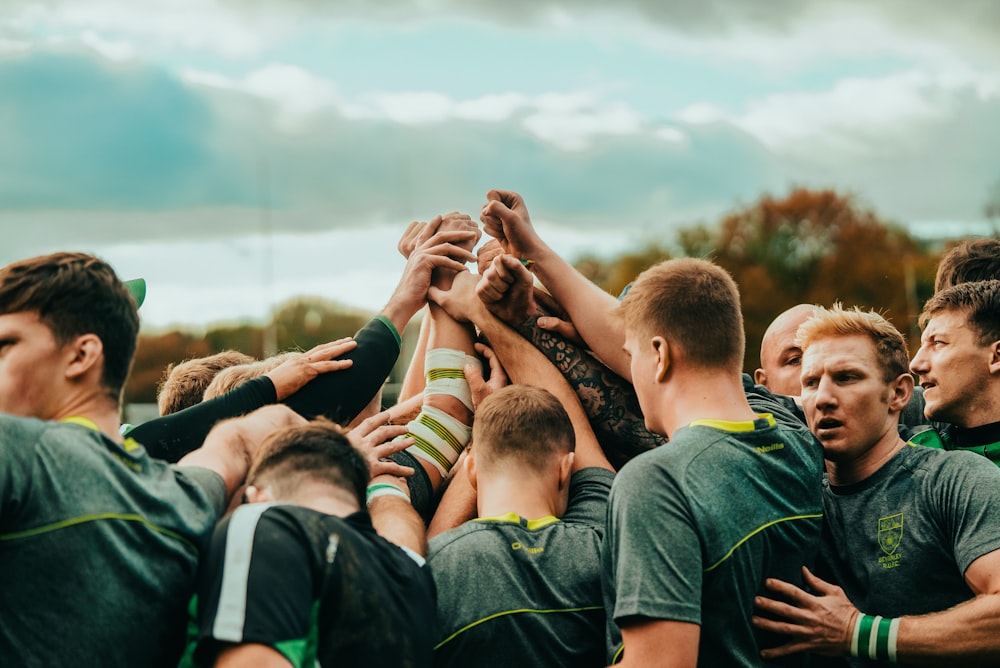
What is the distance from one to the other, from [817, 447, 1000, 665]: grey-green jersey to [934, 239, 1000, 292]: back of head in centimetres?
195

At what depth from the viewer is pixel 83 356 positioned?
3064mm

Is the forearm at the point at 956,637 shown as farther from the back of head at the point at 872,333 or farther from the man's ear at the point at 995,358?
the man's ear at the point at 995,358

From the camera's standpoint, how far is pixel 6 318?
3.08 meters

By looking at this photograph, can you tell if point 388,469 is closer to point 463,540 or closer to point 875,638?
point 463,540

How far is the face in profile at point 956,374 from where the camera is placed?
4340 millimetres

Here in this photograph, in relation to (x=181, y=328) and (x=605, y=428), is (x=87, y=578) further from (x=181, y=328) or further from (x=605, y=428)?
(x=181, y=328)

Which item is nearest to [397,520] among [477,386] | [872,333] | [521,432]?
[521,432]

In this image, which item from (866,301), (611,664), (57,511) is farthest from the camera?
(866,301)

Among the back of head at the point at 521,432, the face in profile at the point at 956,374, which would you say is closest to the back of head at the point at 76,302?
the back of head at the point at 521,432

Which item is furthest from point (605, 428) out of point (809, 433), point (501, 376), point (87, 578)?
point (87, 578)

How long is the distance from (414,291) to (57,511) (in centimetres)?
A: 232

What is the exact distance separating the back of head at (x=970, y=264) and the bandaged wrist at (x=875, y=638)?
2.55 m

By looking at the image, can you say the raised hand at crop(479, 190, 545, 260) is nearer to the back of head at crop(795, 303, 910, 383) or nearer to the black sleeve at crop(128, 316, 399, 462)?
the black sleeve at crop(128, 316, 399, 462)

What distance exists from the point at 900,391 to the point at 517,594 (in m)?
1.82
